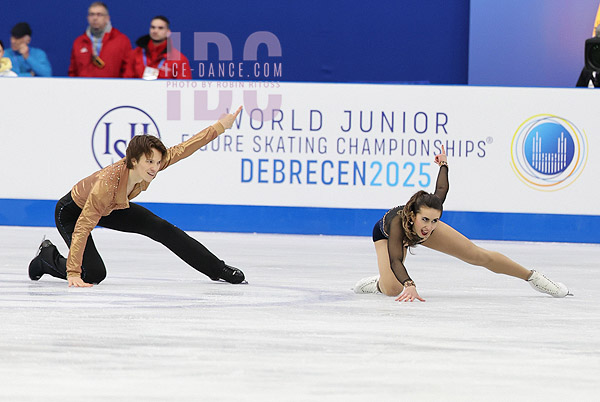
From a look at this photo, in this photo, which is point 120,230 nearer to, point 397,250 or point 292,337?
point 397,250

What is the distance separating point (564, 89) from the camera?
8.04m

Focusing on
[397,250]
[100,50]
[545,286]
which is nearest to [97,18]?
[100,50]

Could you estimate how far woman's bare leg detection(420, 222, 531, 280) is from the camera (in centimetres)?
497

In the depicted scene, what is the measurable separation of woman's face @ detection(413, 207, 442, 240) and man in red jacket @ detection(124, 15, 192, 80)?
14.6 feet

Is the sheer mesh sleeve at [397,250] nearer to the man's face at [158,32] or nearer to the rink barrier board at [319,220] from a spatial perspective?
the rink barrier board at [319,220]

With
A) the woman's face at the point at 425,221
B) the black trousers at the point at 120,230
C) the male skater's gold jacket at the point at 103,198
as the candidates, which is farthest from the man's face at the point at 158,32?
the woman's face at the point at 425,221

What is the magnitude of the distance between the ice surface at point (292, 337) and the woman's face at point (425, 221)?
335 mm

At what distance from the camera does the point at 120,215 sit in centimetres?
525

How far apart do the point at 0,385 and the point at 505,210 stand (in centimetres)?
568

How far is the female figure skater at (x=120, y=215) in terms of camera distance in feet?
16.3

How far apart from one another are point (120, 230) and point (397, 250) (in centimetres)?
145

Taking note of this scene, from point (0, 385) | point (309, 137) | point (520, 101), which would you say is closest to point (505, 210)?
point (520, 101)

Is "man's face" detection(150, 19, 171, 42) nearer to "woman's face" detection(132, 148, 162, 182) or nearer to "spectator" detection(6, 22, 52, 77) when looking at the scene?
"spectator" detection(6, 22, 52, 77)

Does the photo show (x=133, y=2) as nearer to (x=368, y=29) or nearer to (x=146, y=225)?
(x=368, y=29)
